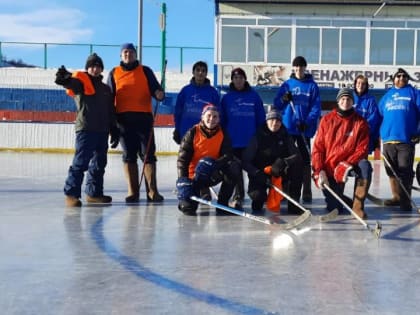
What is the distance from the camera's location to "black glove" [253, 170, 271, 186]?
463 centimetres

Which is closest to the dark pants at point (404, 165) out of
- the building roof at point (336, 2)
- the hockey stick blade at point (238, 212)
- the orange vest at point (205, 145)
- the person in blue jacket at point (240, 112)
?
the person in blue jacket at point (240, 112)

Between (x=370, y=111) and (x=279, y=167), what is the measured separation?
131 cm

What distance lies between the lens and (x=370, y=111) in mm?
5324

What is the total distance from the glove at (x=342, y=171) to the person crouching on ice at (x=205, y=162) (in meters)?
0.84

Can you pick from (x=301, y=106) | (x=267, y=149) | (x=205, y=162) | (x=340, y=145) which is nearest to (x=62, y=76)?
(x=205, y=162)

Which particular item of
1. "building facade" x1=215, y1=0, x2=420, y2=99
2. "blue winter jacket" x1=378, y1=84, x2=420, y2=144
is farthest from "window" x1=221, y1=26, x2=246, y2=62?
"blue winter jacket" x1=378, y1=84, x2=420, y2=144

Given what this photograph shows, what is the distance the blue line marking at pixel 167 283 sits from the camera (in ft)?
7.70

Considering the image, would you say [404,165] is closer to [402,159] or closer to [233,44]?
[402,159]

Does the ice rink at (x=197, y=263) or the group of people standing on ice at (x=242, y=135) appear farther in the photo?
the group of people standing on ice at (x=242, y=135)

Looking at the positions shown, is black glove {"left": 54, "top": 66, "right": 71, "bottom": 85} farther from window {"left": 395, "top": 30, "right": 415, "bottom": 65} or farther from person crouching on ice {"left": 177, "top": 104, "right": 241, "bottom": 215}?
window {"left": 395, "top": 30, "right": 415, "bottom": 65}

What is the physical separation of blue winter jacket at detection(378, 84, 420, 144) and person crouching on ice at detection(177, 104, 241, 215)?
1619mm

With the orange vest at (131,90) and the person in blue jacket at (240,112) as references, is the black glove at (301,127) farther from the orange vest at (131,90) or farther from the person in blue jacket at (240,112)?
the orange vest at (131,90)

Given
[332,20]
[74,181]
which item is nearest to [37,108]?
[332,20]

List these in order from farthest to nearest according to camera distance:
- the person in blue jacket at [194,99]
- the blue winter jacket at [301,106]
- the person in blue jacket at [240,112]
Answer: the blue winter jacket at [301,106]
the person in blue jacket at [194,99]
the person in blue jacket at [240,112]
